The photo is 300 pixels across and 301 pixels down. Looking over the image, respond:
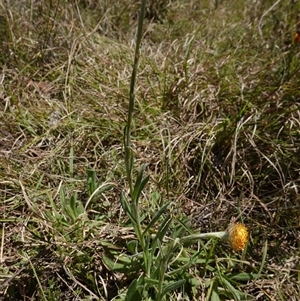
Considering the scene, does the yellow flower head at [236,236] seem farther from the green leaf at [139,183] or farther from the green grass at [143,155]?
the green leaf at [139,183]

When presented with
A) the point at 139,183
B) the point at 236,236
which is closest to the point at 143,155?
the point at 139,183

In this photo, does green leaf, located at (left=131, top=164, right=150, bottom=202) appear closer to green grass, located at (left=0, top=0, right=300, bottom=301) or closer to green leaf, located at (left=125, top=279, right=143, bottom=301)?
green grass, located at (left=0, top=0, right=300, bottom=301)

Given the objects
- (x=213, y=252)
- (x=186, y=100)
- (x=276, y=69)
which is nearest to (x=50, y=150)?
(x=186, y=100)

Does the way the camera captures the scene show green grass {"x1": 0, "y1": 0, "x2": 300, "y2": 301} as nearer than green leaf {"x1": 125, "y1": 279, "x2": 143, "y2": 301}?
No

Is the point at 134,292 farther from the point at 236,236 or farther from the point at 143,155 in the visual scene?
the point at 143,155

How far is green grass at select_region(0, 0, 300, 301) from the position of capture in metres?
1.32


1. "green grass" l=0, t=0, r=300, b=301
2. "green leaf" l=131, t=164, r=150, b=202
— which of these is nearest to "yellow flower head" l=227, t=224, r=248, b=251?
"green grass" l=0, t=0, r=300, b=301

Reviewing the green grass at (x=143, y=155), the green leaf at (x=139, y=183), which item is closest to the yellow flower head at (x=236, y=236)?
the green grass at (x=143, y=155)

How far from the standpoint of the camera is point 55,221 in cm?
139

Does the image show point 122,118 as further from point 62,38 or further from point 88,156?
point 62,38

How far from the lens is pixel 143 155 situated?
5.52 ft

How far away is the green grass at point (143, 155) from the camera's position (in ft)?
4.32

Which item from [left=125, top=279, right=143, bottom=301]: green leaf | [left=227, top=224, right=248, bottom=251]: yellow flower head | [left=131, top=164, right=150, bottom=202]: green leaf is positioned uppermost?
[left=131, top=164, right=150, bottom=202]: green leaf

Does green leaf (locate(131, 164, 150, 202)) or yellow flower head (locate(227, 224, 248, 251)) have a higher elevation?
green leaf (locate(131, 164, 150, 202))
